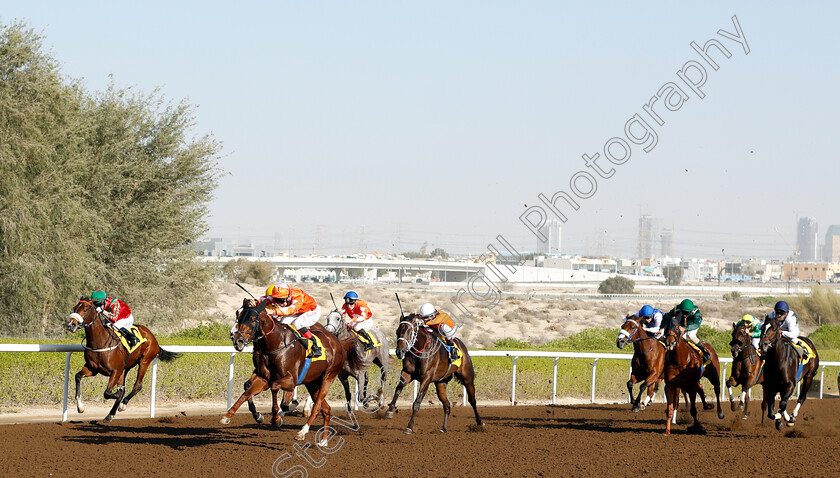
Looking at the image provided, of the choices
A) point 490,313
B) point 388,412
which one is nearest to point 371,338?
point 388,412

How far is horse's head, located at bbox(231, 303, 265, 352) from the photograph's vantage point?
7.10 metres

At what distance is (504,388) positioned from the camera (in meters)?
13.9

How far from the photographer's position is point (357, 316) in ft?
32.5

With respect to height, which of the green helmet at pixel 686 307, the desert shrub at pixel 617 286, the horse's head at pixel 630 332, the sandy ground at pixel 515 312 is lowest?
the sandy ground at pixel 515 312

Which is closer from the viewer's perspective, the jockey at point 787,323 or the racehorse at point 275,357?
the racehorse at point 275,357

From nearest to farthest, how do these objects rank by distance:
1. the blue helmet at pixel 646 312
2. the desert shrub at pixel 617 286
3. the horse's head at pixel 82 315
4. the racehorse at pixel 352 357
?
the horse's head at pixel 82 315
the racehorse at pixel 352 357
the blue helmet at pixel 646 312
the desert shrub at pixel 617 286

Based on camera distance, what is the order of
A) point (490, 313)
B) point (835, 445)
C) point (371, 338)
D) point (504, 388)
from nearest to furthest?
point (835, 445), point (371, 338), point (504, 388), point (490, 313)

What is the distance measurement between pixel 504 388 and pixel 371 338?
179 inches

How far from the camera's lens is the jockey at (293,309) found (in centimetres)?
789

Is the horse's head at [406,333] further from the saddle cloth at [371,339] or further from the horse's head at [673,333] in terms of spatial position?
the horse's head at [673,333]

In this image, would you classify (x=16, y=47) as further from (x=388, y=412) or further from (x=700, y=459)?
(x=700, y=459)

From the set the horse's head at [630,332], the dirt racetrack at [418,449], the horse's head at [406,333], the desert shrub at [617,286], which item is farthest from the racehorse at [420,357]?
the desert shrub at [617,286]

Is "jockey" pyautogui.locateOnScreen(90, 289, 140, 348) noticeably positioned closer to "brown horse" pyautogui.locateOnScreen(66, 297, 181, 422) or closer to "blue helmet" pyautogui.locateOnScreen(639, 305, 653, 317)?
"brown horse" pyautogui.locateOnScreen(66, 297, 181, 422)

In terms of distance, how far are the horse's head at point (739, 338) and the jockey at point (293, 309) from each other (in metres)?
4.73
